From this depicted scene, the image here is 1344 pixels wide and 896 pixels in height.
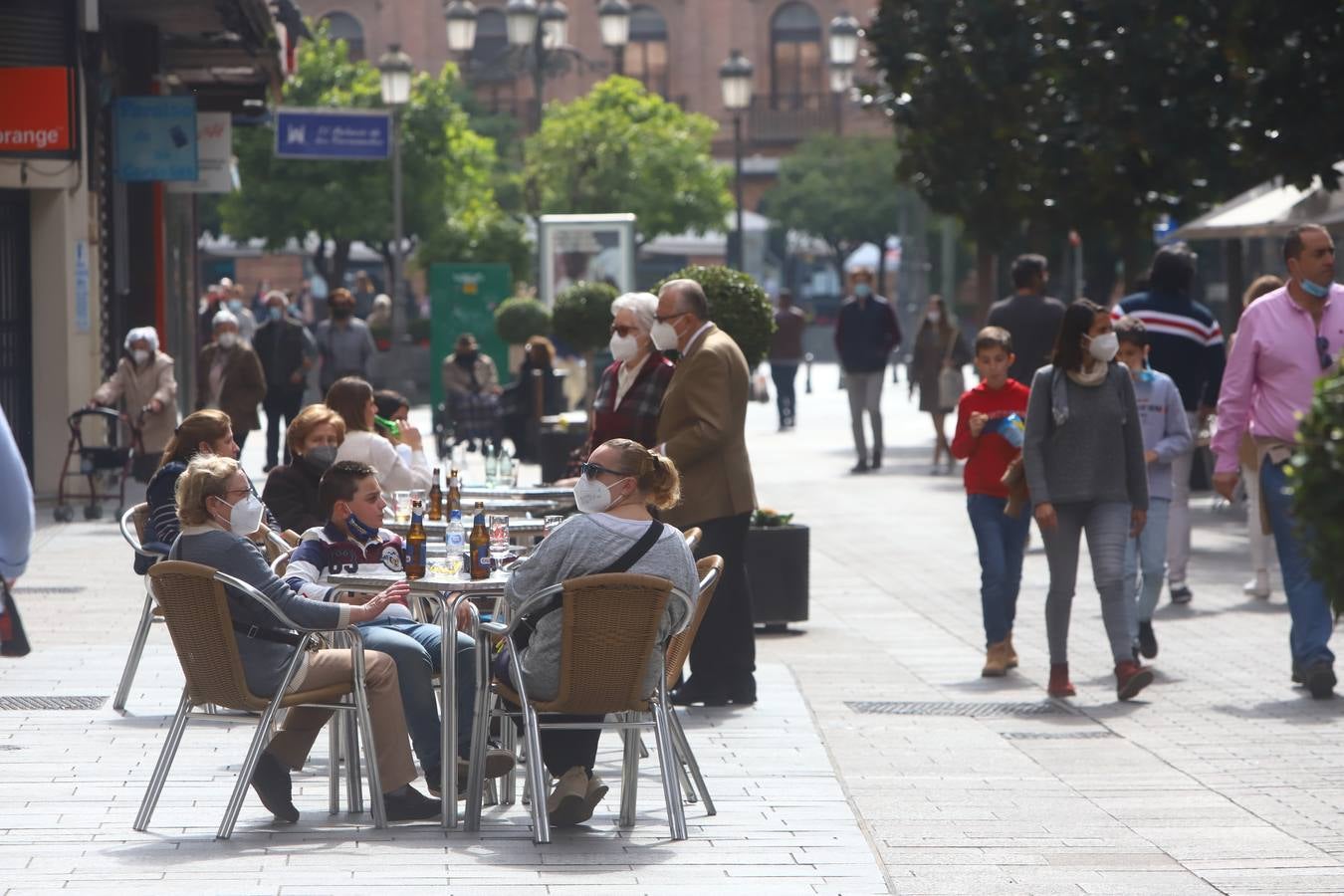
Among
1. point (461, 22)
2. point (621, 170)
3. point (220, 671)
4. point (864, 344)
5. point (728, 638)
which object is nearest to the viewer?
point (220, 671)

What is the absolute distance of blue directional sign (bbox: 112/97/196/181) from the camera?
20953 millimetres

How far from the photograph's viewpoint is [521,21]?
33.3 meters

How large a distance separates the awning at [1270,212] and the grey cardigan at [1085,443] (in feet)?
26.6

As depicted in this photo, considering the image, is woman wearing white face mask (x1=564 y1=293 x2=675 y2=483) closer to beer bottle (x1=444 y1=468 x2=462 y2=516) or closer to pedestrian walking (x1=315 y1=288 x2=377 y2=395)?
beer bottle (x1=444 y1=468 x2=462 y2=516)

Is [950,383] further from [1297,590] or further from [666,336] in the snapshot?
[666,336]

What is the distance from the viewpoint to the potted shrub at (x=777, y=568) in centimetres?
1205

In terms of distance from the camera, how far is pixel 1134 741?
914cm

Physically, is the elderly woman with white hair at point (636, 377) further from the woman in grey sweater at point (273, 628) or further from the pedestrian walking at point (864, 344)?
the pedestrian walking at point (864, 344)

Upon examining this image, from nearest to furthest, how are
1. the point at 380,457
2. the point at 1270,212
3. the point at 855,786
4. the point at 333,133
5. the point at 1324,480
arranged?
the point at 1324,480 < the point at 855,786 < the point at 380,457 < the point at 1270,212 < the point at 333,133

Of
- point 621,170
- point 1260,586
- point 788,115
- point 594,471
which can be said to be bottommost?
point 1260,586

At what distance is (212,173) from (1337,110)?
38.7ft

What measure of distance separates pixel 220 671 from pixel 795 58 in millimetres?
74883

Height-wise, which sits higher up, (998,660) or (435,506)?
(435,506)

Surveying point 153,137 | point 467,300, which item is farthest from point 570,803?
point 467,300
